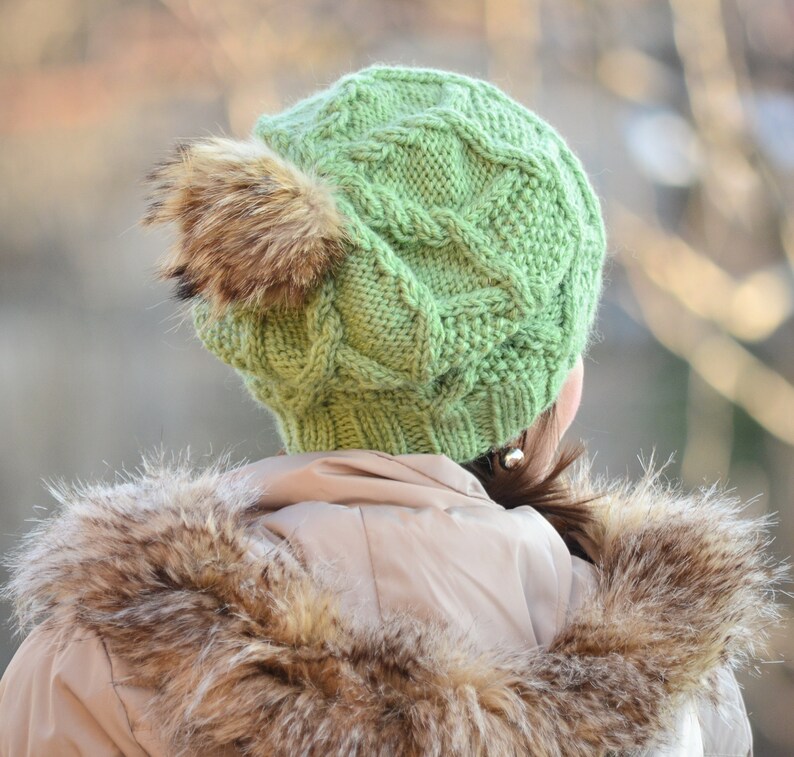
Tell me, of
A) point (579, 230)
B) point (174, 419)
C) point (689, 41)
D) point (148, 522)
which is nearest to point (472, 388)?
point (579, 230)

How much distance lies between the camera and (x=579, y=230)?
34.8 inches

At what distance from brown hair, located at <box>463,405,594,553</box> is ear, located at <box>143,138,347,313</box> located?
31 centimetres

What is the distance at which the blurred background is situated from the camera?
8.31ft

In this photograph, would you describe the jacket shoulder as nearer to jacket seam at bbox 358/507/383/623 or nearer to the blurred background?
jacket seam at bbox 358/507/383/623

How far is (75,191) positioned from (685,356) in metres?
1.91

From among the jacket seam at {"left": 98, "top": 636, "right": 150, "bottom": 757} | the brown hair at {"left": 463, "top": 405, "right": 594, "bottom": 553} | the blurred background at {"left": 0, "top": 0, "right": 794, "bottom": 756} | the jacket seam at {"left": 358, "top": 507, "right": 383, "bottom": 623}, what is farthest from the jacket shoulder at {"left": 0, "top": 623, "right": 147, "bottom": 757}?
the blurred background at {"left": 0, "top": 0, "right": 794, "bottom": 756}

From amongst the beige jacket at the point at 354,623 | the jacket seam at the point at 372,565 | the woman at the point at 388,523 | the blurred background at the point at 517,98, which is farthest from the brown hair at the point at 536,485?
the blurred background at the point at 517,98

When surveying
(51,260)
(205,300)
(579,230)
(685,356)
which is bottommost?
(685,356)

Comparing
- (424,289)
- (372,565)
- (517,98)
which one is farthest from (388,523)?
(517,98)

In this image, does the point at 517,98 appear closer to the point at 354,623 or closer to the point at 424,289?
the point at 424,289

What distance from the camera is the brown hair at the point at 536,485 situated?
0.96 meters

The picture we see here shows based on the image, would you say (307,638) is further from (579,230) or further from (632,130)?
(632,130)

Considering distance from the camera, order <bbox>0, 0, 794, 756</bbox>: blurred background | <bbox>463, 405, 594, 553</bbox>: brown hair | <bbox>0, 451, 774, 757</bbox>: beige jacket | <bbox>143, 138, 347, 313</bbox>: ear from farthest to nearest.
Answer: <bbox>0, 0, 794, 756</bbox>: blurred background < <bbox>463, 405, 594, 553</bbox>: brown hair < <bbox>143, 138, 347, 313</bbox>: ear < <bbox>0, 451, 774, 757</bbox>: beige jacket

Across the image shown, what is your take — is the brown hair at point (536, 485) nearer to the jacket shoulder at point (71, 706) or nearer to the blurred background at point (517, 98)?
the jacket shoulder at point (71, 706)
